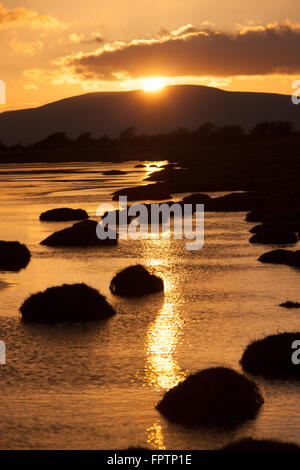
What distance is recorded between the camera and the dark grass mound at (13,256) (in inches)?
1778

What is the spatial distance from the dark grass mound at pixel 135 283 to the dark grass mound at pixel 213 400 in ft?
51.6

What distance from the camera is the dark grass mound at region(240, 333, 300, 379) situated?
2391 centimetres

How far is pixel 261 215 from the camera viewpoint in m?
69.2

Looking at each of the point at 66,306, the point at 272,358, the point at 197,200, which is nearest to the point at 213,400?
the point at 272,358

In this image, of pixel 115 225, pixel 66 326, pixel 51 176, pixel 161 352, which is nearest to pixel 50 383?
pixel 161 352

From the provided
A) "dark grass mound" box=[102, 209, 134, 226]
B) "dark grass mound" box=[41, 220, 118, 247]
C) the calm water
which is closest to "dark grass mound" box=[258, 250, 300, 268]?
the calm water

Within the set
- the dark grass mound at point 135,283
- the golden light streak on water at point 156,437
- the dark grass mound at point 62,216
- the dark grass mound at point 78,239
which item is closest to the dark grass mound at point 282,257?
the dark grass mound at point 135,283

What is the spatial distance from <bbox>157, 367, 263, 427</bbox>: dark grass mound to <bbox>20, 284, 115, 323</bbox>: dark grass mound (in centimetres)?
1123

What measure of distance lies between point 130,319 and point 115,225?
33.9 meters

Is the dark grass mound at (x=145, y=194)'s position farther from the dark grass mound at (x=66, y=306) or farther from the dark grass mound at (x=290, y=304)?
the dark grass mound at (x=66, y=306)

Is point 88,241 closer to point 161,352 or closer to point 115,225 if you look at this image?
point 115,225

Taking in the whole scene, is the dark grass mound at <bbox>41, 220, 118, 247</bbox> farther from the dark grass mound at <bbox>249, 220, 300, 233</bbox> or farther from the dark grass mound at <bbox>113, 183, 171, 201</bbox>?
the dark grass mound at <bbox>113, 183, 171, 201</bbox>

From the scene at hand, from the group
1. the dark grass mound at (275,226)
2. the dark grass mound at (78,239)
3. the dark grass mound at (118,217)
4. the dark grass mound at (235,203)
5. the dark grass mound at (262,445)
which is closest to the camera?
the dark grass mound at (262,445)

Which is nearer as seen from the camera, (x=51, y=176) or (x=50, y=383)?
(x=50, y=383)
